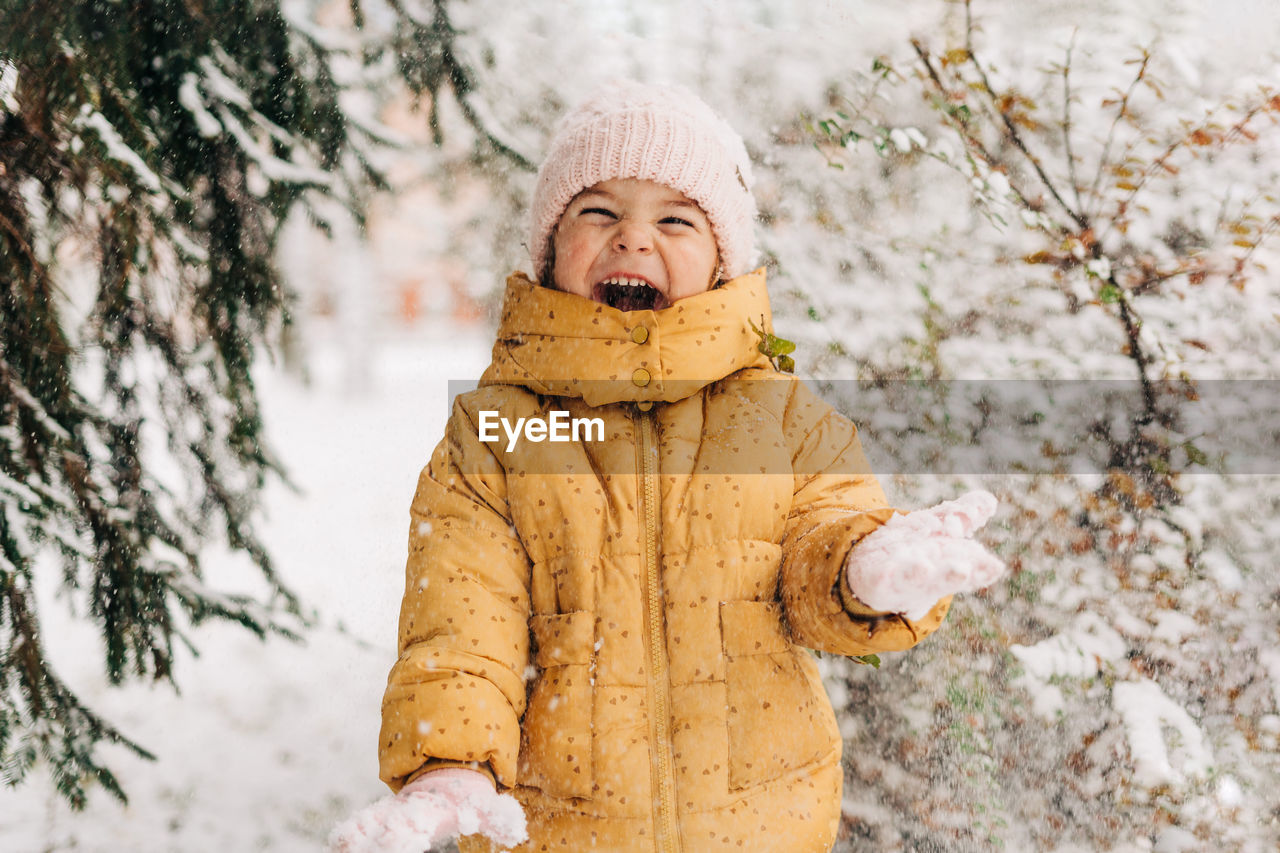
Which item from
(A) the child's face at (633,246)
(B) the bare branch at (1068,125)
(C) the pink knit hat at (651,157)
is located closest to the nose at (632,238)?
(A) the child's face at (633,246)

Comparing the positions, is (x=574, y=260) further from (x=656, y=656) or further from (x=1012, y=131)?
(x=1012, y=131)

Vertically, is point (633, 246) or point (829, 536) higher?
point (633, 246)

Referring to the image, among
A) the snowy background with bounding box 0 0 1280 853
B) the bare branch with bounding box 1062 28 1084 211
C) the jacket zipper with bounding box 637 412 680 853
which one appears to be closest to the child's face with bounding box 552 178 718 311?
the jacket zipper with bounding box 637 412 680 853

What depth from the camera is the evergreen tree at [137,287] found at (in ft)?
7.12

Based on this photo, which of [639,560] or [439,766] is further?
[639,560]

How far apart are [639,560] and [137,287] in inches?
73.4

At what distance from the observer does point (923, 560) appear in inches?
45.3

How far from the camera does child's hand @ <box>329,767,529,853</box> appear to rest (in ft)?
3.71

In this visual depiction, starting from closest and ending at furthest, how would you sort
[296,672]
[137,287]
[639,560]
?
[639,560] → [137,287] → [296,672]

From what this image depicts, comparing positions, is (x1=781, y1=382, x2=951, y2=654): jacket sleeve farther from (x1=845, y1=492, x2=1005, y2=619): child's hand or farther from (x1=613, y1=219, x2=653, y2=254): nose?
(x1=613, y1=219, x2=653, y2=254): nose

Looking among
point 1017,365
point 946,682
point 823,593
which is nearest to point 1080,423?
point 1017,365

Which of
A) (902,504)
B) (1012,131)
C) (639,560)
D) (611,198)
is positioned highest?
(1012,131)

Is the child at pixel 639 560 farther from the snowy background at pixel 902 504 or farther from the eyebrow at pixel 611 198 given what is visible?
the snowy background at pixel 902 504

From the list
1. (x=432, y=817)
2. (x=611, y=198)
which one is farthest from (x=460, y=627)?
(x=611, y=198)
